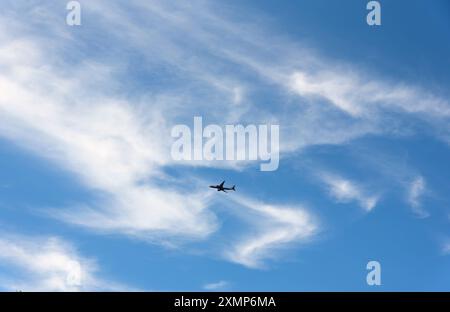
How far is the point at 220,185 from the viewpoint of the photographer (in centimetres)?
19350
